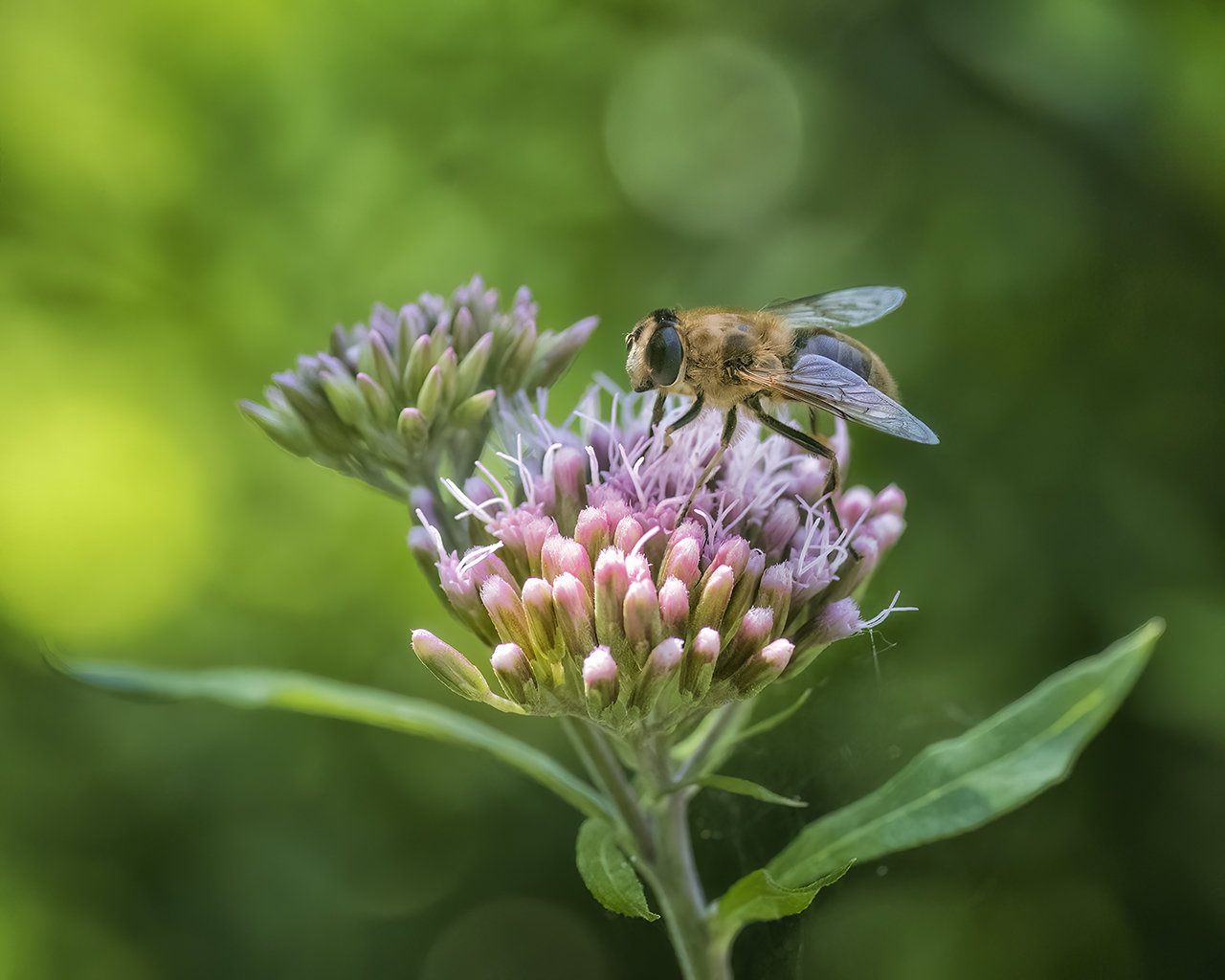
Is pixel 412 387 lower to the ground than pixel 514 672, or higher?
higher

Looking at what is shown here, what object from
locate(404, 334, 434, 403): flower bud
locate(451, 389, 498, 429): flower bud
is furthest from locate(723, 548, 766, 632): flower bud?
locate(404, 334, 434, 403): flower bud

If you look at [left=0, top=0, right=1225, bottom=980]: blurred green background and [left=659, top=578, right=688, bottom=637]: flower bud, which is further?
[left=0, top=0, right=1225, bottom=980]: blurred green background

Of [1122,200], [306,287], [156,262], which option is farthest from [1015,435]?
[156,262]

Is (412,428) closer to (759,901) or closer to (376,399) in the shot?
(376,399)

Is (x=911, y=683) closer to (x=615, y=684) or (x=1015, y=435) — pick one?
(x=1015, y=435)

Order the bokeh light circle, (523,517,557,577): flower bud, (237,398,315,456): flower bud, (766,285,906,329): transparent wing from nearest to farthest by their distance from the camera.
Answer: (523,517,557,577): flower bud, (237,398,315,456): flower bud, (766,285,906,329): transparent wing, the bokeh light circle

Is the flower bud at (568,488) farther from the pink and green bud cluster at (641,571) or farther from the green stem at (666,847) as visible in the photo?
the green stem at (666,847)

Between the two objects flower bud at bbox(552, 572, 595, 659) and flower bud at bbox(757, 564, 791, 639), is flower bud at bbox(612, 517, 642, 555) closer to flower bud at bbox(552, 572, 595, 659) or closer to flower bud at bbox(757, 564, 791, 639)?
flower bud at bbox(552, 572, 595, 659)

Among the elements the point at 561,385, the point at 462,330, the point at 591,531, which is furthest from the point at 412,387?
the point at 561,385
